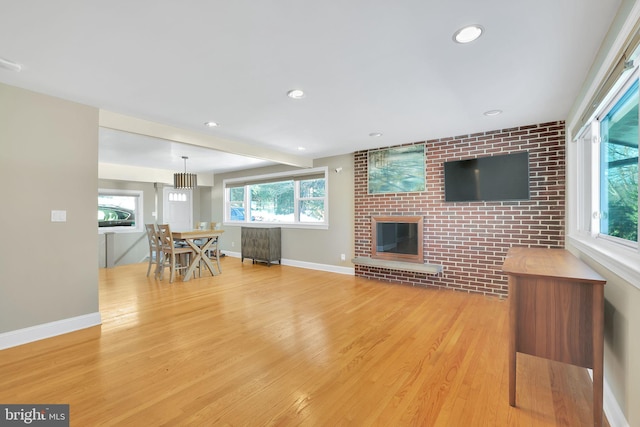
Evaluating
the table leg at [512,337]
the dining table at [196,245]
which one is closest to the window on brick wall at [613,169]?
the table leg at [512,337]

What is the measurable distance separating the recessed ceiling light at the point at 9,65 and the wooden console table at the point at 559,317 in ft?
12.3

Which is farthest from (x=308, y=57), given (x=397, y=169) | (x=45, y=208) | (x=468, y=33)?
(x=397, y=169)

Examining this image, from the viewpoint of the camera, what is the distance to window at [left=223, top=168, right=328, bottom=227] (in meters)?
5.85

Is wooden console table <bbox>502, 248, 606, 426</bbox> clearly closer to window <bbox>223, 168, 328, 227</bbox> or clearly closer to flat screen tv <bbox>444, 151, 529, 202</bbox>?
flat screen tv <bbox>444, 151, 529, 202</bbox>

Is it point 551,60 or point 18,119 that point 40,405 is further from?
point 551,60

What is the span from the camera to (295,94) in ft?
8.60

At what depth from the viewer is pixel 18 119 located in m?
2.49

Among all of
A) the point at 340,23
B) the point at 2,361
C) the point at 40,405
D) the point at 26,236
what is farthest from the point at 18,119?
the point at 340,23

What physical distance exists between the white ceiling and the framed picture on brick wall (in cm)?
109

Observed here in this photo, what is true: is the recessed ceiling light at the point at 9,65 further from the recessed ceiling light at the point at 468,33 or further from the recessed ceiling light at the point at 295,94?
the recessed ceiling light at the point at 468,33

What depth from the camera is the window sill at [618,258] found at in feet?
4.22

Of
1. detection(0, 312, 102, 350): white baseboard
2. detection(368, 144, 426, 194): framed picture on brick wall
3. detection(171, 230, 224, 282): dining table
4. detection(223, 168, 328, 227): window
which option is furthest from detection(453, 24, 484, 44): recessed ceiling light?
detection(171, 230, 224, 282): dining table

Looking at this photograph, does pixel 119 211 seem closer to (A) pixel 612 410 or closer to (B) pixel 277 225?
(B) pixel 277 225

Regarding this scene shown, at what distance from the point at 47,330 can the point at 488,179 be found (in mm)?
5241
